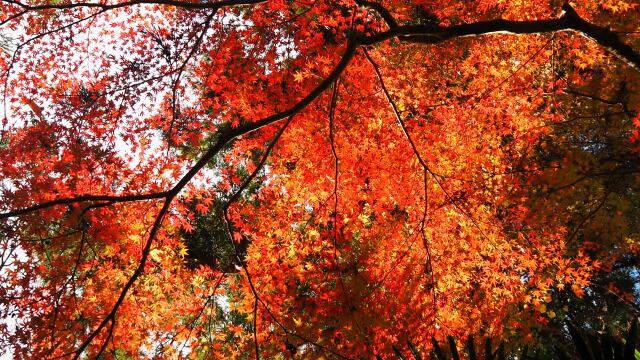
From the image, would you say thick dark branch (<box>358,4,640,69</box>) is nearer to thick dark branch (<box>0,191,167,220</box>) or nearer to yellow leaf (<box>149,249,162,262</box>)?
thick dark branch (<box>0,191,167,220</box>)

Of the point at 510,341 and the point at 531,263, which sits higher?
the point at 531,263

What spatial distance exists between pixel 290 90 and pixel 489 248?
7008mm

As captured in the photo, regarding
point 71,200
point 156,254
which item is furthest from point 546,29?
point 156,254

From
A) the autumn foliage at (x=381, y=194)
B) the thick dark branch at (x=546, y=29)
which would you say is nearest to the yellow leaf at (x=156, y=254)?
the autumn foliage at (x=381, y=194)

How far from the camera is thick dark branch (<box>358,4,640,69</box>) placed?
156 inches

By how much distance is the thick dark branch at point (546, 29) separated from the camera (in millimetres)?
3955

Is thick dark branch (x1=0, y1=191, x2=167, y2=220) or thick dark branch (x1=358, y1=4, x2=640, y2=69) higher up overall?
thick dark branch (x1=358, y1=4, x2=640, y2=69)

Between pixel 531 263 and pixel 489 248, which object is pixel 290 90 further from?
pixel 531 263

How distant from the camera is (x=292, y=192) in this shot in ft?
33.1

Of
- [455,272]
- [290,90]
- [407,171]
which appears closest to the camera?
[407,171]

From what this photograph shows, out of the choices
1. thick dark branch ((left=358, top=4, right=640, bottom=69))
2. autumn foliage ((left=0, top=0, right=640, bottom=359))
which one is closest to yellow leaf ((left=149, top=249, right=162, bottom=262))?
autumn foliage ((left=0, top=0, right=640, bottom=359))

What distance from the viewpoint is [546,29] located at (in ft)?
13.6

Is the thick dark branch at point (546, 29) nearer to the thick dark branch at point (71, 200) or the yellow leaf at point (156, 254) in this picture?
the thick dark branch at point (71, 200)

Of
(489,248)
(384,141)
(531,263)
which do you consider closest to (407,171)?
(384,141)
